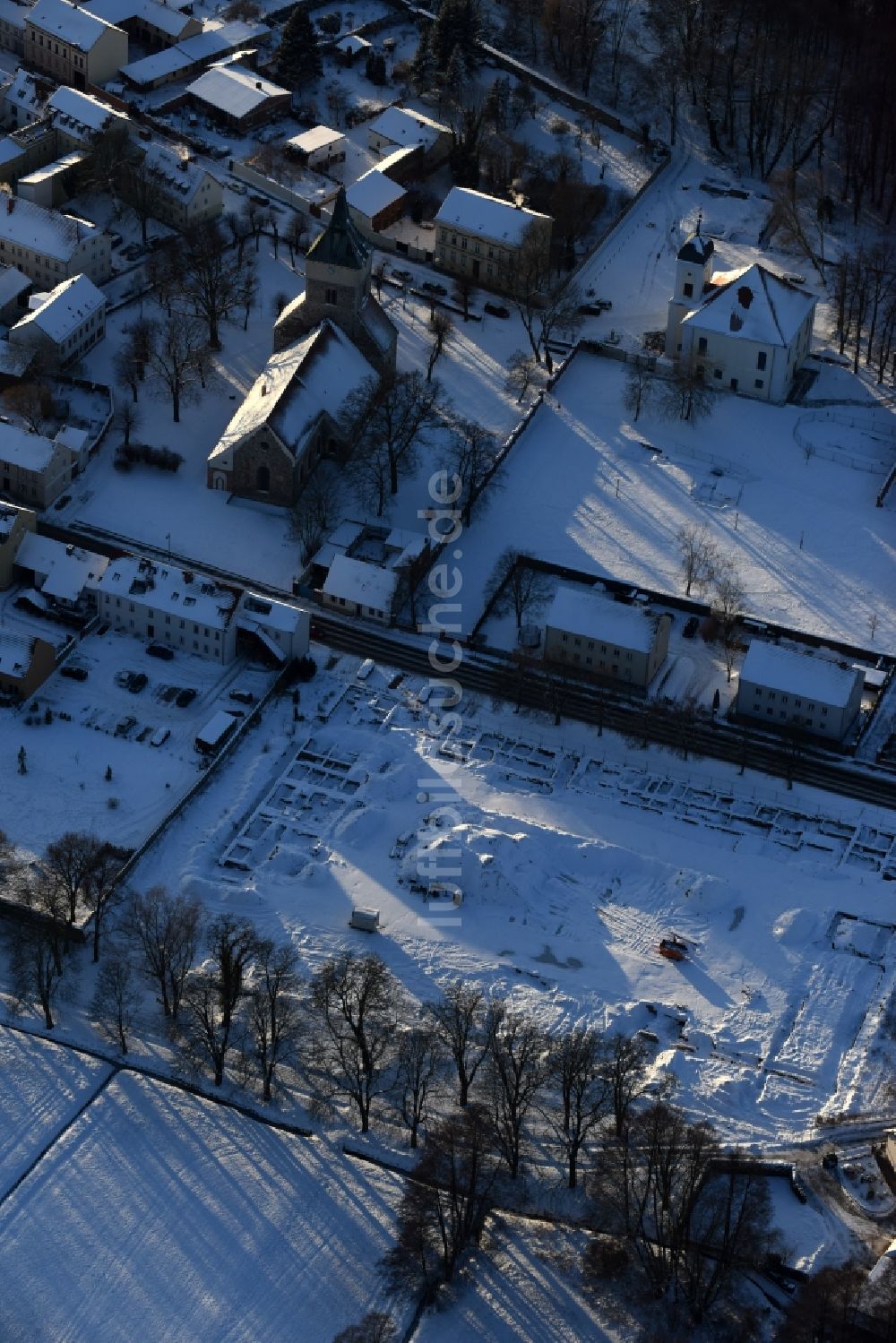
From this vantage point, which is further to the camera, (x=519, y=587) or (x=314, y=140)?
(x=314, y=140)

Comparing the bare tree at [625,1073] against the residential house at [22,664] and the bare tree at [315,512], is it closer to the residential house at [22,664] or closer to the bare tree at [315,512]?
the residential house at [22,664]

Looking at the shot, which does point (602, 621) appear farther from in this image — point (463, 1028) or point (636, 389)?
Answer: point (463, 1028)

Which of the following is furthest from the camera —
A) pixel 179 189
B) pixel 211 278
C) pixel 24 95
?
pixel 24 95

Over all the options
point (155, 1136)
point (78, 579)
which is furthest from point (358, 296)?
point (155, 1136)

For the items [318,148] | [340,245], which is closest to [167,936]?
[340,245]

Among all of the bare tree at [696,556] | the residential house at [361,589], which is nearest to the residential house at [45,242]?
the residential house at [361,589]

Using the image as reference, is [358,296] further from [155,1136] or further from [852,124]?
[155,1136]

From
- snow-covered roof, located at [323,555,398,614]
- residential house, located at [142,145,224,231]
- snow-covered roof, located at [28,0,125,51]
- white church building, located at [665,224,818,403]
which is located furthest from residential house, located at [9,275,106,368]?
white church building, located at [665,224,818,403]
